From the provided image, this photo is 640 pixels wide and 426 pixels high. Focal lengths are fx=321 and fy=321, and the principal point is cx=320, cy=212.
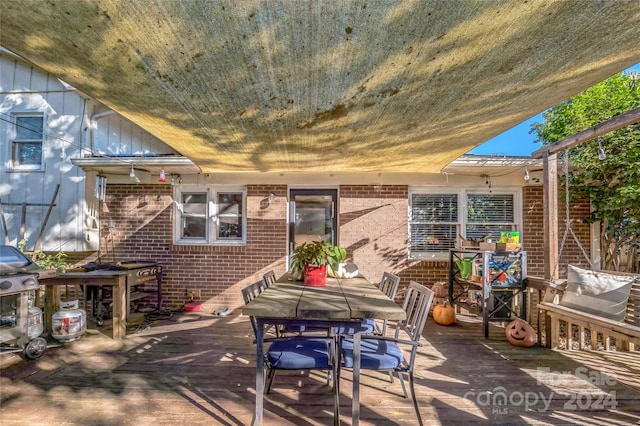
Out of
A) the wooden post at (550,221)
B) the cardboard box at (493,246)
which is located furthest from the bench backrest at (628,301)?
the cardboard box at (493,246)

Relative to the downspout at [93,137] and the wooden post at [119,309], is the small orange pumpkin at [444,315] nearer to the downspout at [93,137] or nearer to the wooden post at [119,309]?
the wooden post at [119,309]

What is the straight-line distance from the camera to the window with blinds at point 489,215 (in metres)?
5.70

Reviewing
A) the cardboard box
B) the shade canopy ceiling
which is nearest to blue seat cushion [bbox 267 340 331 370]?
the shade canopy ceiling

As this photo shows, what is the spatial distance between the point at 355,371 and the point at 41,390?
113 inches

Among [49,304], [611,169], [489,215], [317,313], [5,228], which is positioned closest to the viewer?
[317,313]

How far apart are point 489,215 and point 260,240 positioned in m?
4.11

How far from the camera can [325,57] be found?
5.94ft

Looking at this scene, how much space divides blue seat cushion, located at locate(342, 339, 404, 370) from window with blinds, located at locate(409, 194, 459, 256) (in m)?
3.34

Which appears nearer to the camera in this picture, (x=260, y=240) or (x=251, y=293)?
(x=251, y=293)

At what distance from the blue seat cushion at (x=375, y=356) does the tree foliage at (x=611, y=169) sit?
431 centimetres

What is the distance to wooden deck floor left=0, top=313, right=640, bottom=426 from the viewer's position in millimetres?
2502

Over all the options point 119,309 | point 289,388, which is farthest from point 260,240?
point 289,388

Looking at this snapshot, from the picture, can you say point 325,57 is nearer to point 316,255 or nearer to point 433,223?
point 316,255

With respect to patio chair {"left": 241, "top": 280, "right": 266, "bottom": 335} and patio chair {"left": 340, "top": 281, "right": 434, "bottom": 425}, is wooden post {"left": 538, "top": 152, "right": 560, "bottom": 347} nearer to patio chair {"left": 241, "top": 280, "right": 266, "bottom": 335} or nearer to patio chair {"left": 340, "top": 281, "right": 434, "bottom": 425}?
patio chair {"left": 340, "top": 281, "right": 434, "bottom": 425}
